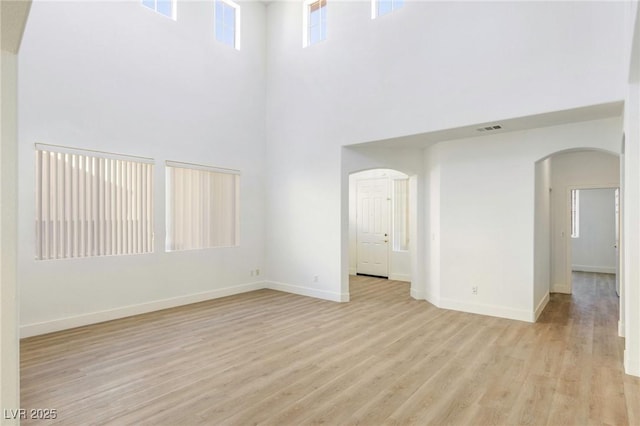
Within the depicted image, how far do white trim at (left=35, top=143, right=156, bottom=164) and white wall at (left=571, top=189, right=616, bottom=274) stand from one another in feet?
34.9

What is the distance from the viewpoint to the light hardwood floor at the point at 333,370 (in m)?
2.66

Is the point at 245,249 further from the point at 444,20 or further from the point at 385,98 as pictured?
the point at 444,20

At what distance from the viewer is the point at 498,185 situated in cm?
519

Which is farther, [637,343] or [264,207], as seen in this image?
[264,207]

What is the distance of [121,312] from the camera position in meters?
5.11

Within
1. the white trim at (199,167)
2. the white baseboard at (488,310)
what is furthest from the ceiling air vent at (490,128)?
the white trim at (199,167)

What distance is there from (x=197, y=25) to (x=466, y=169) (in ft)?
17.0

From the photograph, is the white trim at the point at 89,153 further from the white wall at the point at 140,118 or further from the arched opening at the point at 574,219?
the arched opening at the point at 574,219

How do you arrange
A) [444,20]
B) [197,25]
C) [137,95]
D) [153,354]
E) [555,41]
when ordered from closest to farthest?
[153,354] → [555,41] → [444,20] → [137,95] → [197,25]

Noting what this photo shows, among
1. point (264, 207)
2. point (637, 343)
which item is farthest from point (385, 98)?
point (637, 343)

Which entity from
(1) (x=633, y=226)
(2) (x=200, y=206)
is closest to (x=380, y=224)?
(2) (x=200, y=206)

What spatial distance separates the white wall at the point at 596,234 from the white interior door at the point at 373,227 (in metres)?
5.37

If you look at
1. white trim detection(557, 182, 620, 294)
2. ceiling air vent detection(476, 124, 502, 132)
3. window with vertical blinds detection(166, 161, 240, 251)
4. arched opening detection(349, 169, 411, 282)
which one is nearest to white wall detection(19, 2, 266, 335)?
window with vertical blinds detection(166, 161, 240, 251)

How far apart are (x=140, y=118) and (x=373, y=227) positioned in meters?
5.69
